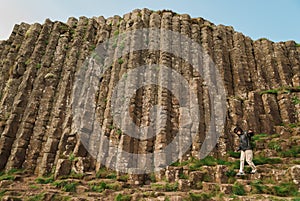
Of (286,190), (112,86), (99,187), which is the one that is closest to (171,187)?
(99,187)

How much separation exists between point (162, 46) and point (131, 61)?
9.53ft

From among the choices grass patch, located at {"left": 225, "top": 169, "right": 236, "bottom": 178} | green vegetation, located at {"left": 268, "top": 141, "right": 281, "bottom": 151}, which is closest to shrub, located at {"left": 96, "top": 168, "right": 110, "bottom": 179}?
grass patch, located at {"left": 225, "top": 169, "right": 236, "bottom": 178}

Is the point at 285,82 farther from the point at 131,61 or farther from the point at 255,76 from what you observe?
the point at 131,61

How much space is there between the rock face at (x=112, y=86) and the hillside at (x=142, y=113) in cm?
7

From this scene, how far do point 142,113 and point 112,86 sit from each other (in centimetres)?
305

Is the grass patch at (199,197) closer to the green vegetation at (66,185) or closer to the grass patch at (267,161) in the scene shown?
the grass patch at (267,161)

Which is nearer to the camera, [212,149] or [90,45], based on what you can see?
[212,149]

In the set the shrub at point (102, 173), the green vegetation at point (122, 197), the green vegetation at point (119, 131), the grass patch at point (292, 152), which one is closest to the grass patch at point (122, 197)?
the green vegetation at point (122, 197)

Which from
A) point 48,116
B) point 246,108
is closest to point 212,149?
point 246,108

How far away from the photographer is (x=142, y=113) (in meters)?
18.4

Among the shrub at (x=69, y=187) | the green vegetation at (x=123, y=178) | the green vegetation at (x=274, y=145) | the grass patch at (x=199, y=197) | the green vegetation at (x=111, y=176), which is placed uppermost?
the green vegetation at (x=274, y=145)

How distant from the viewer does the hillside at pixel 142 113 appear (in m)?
13.2

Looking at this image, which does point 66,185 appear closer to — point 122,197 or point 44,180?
point 44,180

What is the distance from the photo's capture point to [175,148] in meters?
16.7
